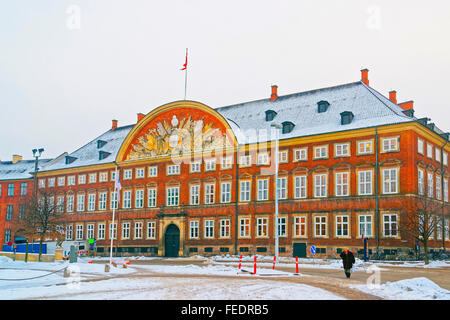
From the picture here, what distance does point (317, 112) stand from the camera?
51.7m

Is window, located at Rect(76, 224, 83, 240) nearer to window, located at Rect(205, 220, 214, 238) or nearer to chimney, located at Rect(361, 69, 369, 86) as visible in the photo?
window, located at Rect(205, 220, 214, 238)

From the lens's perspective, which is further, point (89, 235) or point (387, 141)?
point (89, 235)

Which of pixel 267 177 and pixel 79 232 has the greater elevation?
pixel 267 177

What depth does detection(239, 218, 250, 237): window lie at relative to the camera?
51.6 meters

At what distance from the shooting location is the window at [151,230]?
5916 cm

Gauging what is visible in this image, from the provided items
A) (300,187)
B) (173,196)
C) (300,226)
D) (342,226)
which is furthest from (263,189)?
(173,196)

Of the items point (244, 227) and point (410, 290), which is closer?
point (410, 290)

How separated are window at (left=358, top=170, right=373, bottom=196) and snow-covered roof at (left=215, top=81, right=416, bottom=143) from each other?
414 centimetres

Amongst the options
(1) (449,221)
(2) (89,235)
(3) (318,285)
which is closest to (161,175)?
(2) (89,235)

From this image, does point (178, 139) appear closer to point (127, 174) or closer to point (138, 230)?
point (127, 174)

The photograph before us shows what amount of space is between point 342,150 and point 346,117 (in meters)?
3.17
